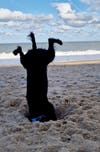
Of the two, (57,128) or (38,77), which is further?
(38,77)

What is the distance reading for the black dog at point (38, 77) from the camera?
5035 mm

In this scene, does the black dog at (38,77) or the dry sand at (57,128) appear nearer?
the dry sand at (57,128)

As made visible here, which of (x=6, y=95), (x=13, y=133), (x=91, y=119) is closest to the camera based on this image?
(x=13, y=133)

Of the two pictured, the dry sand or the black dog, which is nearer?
the dry sand

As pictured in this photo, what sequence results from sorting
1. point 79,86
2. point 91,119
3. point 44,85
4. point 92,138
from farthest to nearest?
point 79,86 → point 44,85 → point 91,119 → point 92,138

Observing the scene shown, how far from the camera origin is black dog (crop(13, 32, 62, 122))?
504 cm

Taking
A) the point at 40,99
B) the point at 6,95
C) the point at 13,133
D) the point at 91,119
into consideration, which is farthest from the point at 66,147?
the point at 6,95

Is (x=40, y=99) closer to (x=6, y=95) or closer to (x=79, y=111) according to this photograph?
(x=79, y=111)

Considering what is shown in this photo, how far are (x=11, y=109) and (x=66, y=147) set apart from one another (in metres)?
2.30

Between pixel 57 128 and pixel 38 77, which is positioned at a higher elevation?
pixel 38 77

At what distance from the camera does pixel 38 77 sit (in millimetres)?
5148

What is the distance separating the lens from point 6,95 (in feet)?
23.9

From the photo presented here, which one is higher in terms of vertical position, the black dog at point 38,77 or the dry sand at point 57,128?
the black dog at point 38,77

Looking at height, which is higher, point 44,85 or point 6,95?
point 44,85
